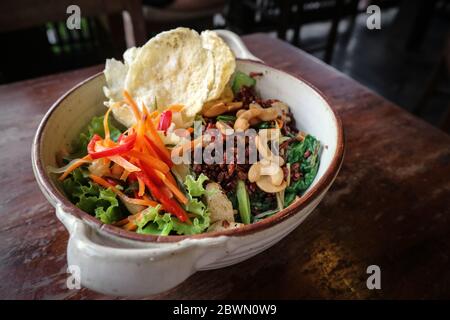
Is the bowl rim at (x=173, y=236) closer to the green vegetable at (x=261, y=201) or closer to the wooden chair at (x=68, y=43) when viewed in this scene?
the green vegetable at (x=261, y=201)

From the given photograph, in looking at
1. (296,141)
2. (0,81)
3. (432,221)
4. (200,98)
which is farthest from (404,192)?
(0,81)

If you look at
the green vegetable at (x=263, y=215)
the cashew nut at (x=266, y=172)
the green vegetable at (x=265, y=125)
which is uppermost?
the green vegetable at (x=265, y=125)

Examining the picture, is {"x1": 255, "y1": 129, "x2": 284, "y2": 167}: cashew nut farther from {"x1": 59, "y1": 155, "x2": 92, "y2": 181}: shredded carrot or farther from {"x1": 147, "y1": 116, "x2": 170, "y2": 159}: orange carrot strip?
{"x1": 59, "y1": 155, "x2": 92, "y2": 181}: shredded carrot

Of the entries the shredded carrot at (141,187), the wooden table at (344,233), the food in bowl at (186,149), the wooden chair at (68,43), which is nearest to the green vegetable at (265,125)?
the food in bowl at (186,149)

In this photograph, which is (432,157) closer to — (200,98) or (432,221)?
(432,221)

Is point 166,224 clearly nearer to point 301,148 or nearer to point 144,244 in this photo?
point 144,244

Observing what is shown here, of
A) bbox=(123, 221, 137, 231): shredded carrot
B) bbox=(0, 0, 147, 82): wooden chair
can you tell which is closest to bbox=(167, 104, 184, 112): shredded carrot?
bbox=(123, 221, 137, 231): shredded carrot
